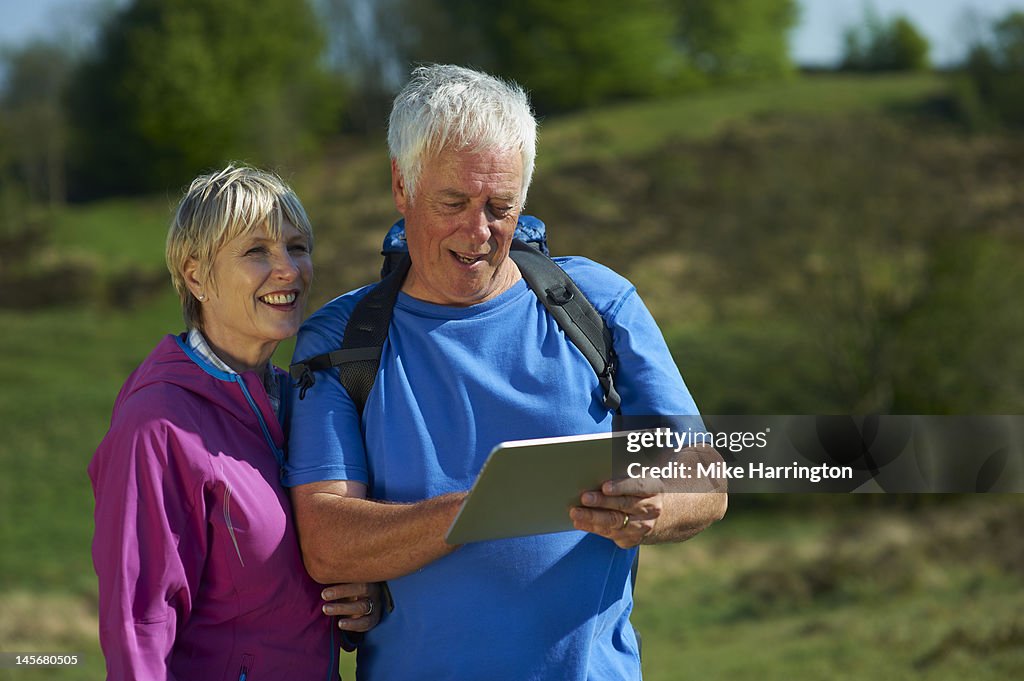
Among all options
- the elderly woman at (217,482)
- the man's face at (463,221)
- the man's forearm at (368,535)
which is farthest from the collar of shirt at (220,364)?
the man's face at (463,221)

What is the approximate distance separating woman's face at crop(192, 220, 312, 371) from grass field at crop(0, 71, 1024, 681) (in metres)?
0.62

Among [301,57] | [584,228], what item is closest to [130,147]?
[301,57]

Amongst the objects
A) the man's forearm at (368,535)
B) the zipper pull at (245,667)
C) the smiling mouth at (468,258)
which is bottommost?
the zipper pull at (245,667)

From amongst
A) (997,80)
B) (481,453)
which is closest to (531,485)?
(481,453)

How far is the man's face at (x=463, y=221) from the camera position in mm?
2873

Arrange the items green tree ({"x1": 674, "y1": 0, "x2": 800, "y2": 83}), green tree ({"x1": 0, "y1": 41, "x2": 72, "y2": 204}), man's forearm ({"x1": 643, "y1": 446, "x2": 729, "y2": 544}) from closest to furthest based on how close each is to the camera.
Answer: man's forearm ({"x1": 643, "y1": 446, "x2": 729, "y2": 544}) → green tree ({"x1": 0, "y1": 41, "x2": 72, "y2": 204}) → green tree ({"x1": 674, "y1": 0, "x2": 800, "y2": 83})

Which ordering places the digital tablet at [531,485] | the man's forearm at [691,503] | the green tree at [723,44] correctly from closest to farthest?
the digital tablet at [531,485]
the man's forearm at [691,503]
the green tree at [723,44]

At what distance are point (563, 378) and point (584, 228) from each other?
45825mm

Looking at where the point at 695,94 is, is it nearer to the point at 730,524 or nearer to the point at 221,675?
the point at 730,524

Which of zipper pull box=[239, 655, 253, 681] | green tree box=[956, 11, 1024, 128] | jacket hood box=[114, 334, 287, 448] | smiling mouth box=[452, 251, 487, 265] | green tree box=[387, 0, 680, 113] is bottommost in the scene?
zipper pull box=[239, 655, 253, 681]

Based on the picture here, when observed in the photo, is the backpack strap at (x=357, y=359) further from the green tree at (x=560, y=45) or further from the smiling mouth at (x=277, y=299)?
the green tree at (x=560, y=45)

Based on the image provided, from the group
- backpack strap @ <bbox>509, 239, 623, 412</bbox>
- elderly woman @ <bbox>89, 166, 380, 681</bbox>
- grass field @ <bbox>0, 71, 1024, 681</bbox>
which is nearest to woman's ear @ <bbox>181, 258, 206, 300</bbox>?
elderly woman @ <bbox>89, 166, 380, 681</bbox>

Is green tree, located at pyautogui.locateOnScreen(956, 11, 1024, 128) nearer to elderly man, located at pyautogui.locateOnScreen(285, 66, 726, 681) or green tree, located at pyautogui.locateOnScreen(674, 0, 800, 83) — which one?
green tree, located at pyautogui.locateOnScreen(674, 0, 800, 83)

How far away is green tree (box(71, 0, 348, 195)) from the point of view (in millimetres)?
58781
